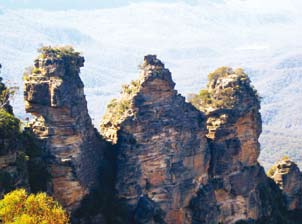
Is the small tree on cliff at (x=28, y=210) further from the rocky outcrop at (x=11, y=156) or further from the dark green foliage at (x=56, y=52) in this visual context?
the dark green foliage at (x=56, y=52)

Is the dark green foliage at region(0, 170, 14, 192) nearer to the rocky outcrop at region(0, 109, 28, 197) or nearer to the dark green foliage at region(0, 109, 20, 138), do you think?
the rocky outcrop at region(0, 109, 28, 197)

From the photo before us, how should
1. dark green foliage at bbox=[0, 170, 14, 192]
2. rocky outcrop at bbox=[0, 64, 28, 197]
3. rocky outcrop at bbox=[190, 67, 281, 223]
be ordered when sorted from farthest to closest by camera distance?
1. rocky outcrop at bbox=[190, 67, 281, 223]
2. rocky outcrop at bbox=[0, 64, 28, 197]
3. dark green foliage at bbox=[0, 170, 14, 192]

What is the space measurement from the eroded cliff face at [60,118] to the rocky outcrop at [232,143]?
10.5 m

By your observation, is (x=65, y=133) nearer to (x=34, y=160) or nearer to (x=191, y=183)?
(x=34, y=160)

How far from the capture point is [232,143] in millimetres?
44719

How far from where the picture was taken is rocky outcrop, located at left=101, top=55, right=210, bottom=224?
127ft

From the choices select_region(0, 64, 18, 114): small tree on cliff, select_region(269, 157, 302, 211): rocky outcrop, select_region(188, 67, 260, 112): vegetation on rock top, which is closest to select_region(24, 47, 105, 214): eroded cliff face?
select_region(0, 64, 18, 114): small tree on cliff

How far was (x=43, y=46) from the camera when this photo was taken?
121 ft

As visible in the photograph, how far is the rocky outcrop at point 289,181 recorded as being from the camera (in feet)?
168

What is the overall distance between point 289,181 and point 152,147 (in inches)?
655

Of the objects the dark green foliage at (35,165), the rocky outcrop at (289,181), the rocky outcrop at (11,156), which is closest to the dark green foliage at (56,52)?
the dark green foliage at (35,165)

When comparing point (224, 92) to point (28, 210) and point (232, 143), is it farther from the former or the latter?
point (28, 210)

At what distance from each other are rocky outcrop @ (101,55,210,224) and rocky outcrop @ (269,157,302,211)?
12.5 metres

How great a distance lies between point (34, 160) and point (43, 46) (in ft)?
22.7
